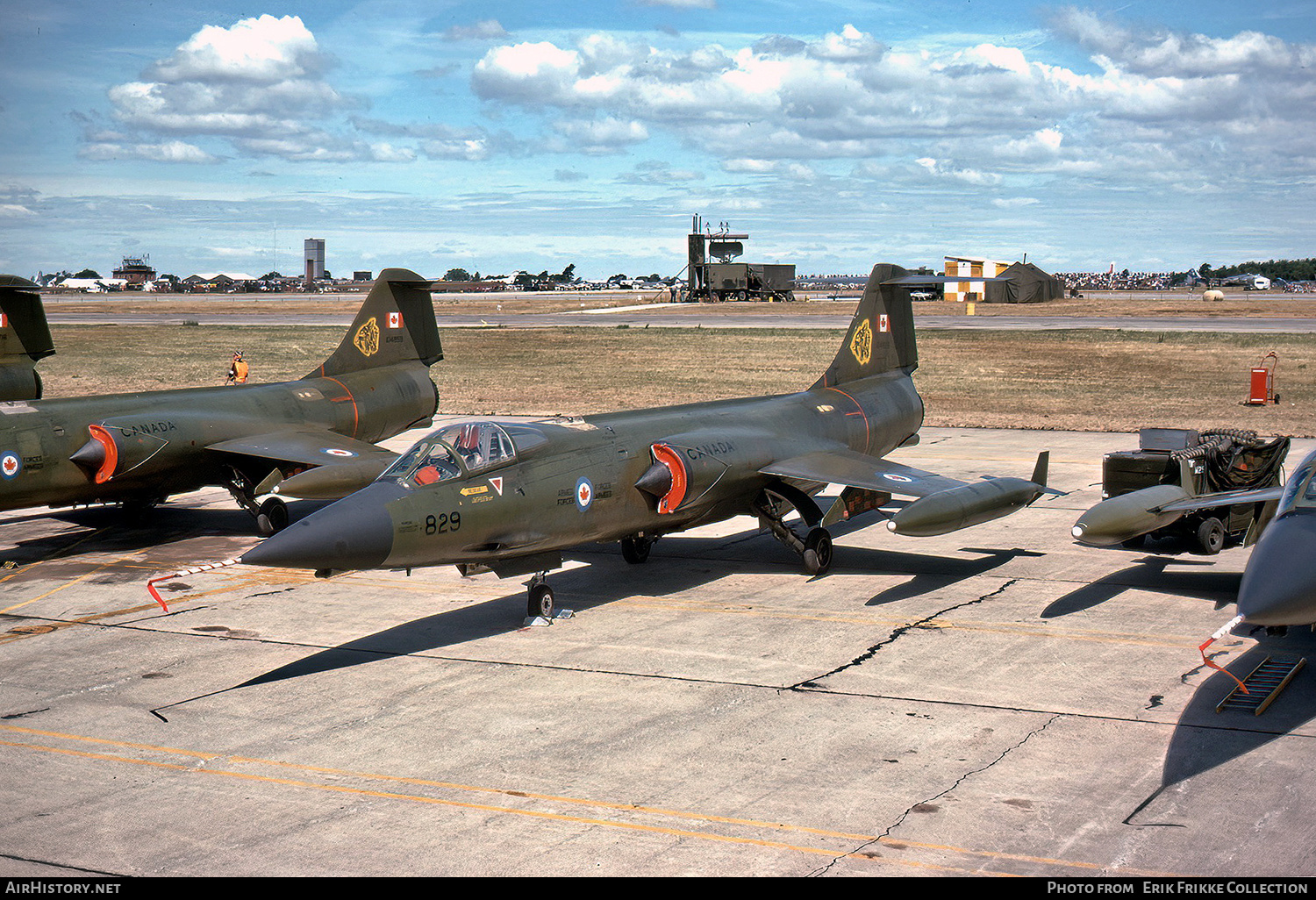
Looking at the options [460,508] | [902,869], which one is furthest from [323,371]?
[902,869]

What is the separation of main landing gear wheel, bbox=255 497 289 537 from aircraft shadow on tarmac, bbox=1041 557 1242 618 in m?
12.3

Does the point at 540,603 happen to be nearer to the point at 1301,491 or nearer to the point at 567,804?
the point at 567,804

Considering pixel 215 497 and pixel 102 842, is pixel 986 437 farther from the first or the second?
pixel 102 842

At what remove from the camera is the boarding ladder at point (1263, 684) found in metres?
10.9

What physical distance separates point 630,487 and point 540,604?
1988 mm

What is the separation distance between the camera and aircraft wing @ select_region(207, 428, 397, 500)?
55.5 feet

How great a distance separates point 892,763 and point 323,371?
16087mm

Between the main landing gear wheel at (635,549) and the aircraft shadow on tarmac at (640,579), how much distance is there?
12 centimetres

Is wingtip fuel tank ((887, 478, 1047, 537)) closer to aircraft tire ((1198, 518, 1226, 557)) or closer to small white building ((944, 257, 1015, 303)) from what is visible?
aircraft tire ((1198, 518, 1226, 557))

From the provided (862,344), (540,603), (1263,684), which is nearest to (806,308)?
(862,344)

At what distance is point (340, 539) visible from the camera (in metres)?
11.9

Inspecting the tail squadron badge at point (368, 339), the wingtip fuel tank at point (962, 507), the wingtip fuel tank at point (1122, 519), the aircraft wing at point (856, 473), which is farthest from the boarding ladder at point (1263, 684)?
the tail squadron badge at point (368, 339)

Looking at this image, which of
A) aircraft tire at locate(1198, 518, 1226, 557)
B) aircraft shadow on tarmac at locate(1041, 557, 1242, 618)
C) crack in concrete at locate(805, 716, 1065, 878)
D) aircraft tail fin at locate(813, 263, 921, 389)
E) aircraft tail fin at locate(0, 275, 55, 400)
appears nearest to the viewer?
crack in concrete at locate(805, 716, 1065, 878)

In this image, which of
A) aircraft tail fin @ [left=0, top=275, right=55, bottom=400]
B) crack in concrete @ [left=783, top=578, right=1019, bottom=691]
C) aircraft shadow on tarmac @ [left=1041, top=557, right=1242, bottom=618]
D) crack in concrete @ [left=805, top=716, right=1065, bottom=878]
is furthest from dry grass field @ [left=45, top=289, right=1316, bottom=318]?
crack in concrete @ [left=805, top=716, right=1065, bottom=878]
